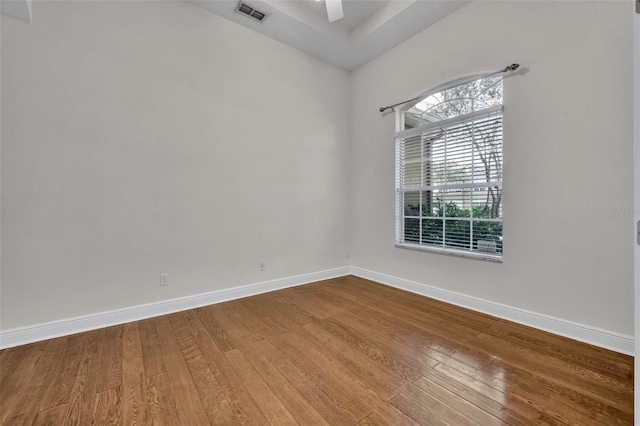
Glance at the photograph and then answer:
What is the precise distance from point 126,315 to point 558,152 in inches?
167

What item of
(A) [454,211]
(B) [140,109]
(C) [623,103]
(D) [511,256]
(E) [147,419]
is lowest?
(E) [147,419]

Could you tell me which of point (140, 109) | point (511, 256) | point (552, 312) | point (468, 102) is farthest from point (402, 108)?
point (140, 109)

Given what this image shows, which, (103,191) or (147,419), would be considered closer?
(147,419)

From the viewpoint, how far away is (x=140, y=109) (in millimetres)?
2697

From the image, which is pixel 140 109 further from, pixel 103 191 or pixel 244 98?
pixel 244 98

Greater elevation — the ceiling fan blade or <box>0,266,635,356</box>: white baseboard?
the ceiling fan blade

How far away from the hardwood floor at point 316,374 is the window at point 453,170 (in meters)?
0.91

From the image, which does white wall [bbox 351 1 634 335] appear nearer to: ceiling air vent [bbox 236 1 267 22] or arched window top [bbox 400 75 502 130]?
arched window top [bbox 400 75 502 130]

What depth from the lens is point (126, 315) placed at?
2.62 meters

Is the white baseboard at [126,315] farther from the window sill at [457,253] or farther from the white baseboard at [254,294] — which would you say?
the window sill at [457,253]

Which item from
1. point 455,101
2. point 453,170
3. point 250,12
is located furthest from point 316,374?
point 250,12

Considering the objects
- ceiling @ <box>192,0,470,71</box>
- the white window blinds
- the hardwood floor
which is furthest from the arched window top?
the hardwood floor

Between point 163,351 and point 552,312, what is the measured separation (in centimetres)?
328

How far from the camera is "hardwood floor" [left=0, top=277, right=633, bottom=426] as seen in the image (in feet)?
4.74
